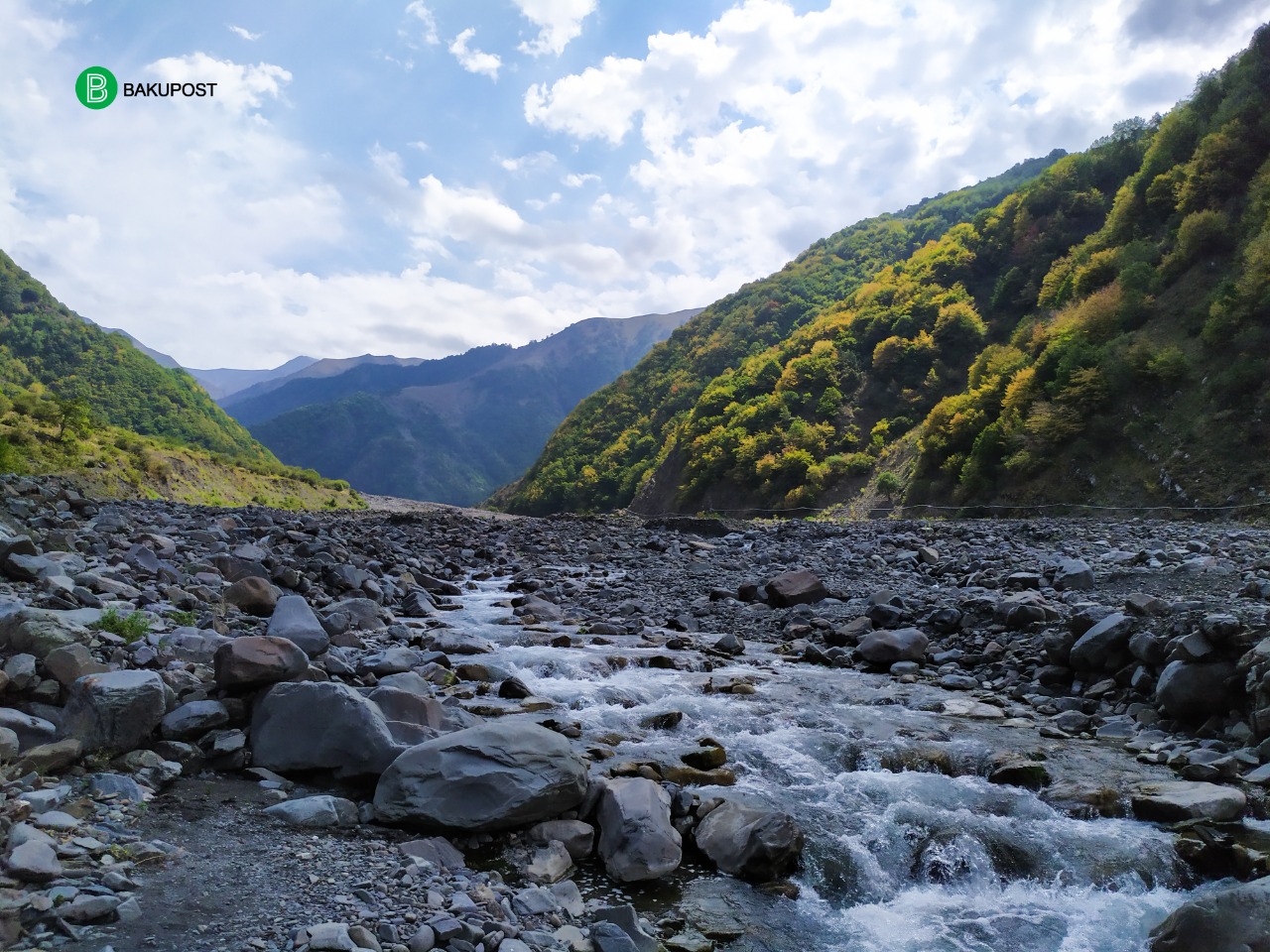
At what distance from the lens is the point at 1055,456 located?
31.0 m

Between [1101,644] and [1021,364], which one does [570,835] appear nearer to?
[1101,644]

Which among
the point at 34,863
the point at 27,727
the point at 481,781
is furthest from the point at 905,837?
the point at 27,727

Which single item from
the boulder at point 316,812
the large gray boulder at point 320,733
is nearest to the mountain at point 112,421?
the large gray boulder at point 320,733

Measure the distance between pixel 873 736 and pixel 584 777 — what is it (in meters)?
3.37

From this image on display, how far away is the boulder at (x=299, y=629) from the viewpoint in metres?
7.48

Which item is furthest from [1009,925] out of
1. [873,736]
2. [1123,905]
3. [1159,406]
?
[1159,406]

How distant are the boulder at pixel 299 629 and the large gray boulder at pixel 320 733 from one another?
5.01 ft

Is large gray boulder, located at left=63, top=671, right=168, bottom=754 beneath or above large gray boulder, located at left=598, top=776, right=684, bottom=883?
above

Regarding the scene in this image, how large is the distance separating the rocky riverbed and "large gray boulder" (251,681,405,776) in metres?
0.02

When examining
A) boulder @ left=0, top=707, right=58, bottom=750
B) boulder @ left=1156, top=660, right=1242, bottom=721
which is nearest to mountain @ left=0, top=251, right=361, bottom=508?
boulder @ left=0, top=707, right=58, bottom=750

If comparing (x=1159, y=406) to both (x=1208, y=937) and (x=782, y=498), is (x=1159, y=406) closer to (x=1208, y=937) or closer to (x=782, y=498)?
(x=782, y=498)

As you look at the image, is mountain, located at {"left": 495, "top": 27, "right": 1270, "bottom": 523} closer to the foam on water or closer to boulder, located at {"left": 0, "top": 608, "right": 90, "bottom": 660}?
the foam on water

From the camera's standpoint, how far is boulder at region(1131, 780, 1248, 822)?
569 cm

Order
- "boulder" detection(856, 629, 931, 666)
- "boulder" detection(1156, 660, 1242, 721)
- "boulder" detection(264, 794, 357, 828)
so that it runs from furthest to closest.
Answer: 1. "boulder" detection(856, 629, 931, 666)
2. "boulder" detection(1156, 660, 1242, 721)
3. "boulder" detection(264, 794, 357, 828)
